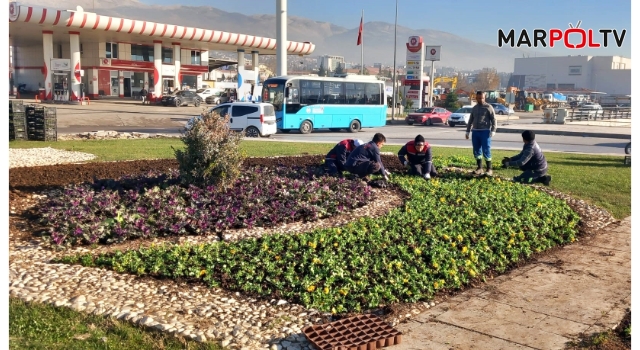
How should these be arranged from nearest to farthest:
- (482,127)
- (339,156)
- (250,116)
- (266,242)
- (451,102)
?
1. (266,242)
2. (339,156)
3. (482,127)
4. (250,116)
5. (451,102)

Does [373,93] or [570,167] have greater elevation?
[373,93]

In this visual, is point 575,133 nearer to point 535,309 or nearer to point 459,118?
point 459,118

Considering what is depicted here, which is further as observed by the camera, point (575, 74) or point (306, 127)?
point (575, 74)

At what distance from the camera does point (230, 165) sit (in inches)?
331

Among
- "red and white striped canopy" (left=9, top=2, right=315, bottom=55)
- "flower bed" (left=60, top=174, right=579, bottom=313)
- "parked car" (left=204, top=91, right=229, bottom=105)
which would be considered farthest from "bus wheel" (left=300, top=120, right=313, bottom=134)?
"parked car" (left=204, top=91, right=229, bottom=105)

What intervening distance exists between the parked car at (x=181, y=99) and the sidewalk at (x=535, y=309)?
43126 mm

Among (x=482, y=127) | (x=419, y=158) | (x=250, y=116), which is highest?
(x=250, y=116)

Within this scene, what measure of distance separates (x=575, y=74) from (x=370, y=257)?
136 metres

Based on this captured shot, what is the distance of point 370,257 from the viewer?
6.24 m

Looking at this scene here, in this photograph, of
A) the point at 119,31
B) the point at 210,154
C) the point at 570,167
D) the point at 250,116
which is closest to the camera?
the point at 210,154

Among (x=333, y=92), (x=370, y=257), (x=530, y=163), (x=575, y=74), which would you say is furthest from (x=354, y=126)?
(x=575, y=74)
